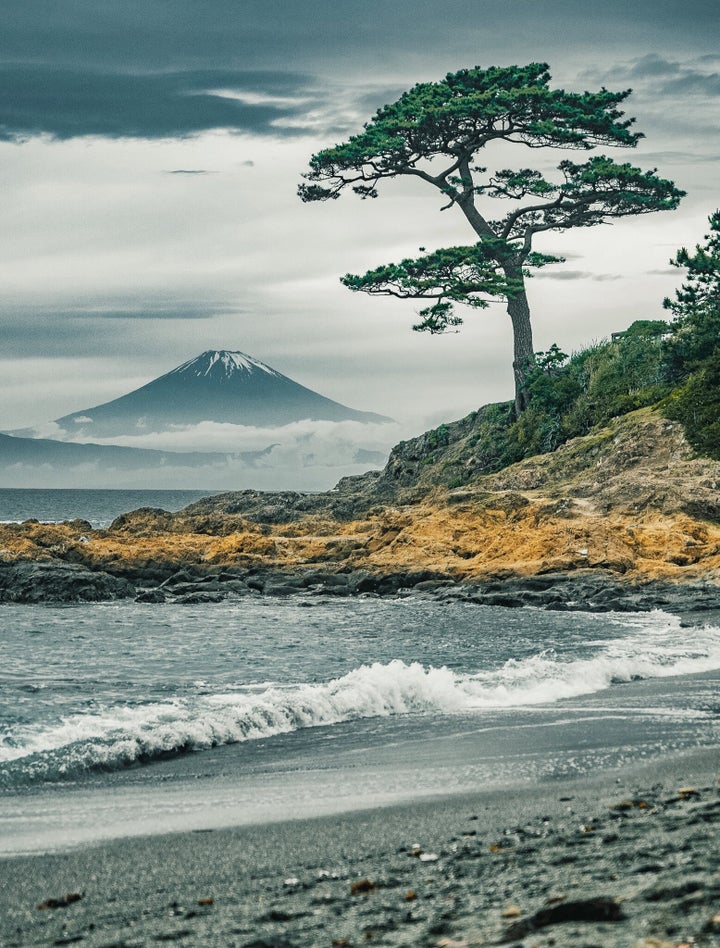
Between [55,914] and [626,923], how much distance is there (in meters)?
2.83

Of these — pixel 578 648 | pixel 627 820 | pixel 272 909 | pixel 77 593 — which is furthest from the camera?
pixel 77 593

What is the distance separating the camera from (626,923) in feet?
13.1

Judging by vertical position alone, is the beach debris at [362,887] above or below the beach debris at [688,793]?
above

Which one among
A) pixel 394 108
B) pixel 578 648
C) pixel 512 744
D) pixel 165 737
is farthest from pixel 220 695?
pixel 394 108

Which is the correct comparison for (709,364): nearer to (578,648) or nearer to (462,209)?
(462,209)

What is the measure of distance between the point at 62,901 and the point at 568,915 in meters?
2.67

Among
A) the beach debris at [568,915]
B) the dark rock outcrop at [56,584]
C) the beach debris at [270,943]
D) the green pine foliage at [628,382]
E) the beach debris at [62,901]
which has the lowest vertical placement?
the beach debris at [62,901]

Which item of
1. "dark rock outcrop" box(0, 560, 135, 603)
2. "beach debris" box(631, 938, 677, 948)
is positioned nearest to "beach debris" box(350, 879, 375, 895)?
"beach debris" box(631, 938, 677, 948)

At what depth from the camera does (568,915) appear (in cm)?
416

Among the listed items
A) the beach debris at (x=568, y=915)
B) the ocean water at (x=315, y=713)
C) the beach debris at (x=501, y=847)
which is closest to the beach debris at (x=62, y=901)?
the ocean water at (x=315, y=713)

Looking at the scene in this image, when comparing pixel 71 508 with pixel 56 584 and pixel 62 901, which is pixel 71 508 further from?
pixel 62 901

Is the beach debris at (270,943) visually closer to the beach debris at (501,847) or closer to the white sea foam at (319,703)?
the beach debris at (501,847)

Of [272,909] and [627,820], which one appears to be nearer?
[272,909]

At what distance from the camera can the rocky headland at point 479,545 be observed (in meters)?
24.6
